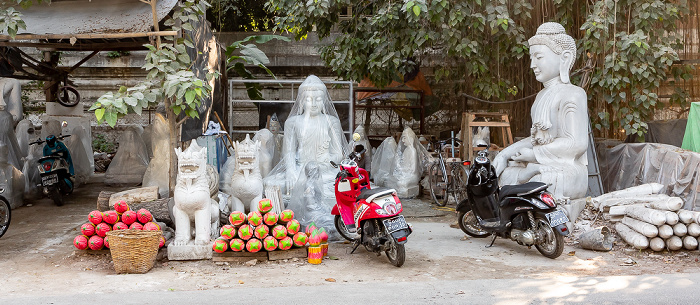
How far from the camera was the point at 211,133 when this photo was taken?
7121mm

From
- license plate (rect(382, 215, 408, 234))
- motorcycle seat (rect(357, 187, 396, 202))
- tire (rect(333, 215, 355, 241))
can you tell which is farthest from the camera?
tire (rect(333, 215, 355, 241))

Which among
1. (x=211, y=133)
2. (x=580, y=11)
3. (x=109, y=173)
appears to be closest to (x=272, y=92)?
(x=109, y=173)

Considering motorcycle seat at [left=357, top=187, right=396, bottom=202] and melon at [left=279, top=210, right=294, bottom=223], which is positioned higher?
motorcycle seat at [left=357, top=187, right=396, bottom=202]

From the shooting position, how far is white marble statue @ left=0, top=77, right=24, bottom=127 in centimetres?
838

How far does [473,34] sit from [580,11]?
1.57m

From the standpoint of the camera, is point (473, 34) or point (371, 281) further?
point (473, 34)

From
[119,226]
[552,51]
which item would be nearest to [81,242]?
[119,226]

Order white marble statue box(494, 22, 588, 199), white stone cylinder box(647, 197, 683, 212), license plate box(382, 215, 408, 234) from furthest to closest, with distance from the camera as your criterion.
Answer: white marble statue box(494, 22, 588, 199), white stone cylinder box(647, 197, 683, 212), license plate box(382, 215, 408, 234)

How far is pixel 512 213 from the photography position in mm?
5660

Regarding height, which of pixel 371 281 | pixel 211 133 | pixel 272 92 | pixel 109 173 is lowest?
pixel 371 281

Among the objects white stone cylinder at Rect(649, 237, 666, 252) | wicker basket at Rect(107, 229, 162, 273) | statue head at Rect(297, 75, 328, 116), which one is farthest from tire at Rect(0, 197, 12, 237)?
white stone cylinder at Rect(649, 237, 666, 252)

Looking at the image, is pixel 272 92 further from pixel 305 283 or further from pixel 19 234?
pixel 305 283

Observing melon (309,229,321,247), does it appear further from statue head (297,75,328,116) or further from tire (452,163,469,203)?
tire (452,163,469,203)

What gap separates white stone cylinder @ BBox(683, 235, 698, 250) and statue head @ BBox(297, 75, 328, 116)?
4.22 metres
